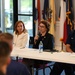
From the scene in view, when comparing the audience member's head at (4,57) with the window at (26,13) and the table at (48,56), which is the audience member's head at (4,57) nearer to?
the table at (48,56)

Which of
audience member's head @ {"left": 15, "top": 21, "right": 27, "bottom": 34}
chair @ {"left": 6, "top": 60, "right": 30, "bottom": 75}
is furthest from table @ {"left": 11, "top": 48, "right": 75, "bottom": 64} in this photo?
chair @ {"left": 6, "top": 60, "right": 30, "bottom": 75}

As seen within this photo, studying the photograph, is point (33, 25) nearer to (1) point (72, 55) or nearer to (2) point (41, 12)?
(2) point (41, 12)

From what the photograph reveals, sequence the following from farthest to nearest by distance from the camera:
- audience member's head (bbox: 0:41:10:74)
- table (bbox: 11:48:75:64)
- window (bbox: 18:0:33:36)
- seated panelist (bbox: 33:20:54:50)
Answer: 1. window (bbox: 18:0:33:36)
2. seated panelist (bbox: 33:20:54:50)
3. table (bbox: 11:48:75:64)
4. audience member's head (bbox: 0:41:10:74)

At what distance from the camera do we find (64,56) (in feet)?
11.2

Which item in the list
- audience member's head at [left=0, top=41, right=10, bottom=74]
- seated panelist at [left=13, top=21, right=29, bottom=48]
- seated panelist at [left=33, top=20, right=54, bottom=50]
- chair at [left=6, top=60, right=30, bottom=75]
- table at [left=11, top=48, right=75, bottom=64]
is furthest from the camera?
seated panelist at [left=13, top=21, right=29, bottom=48]

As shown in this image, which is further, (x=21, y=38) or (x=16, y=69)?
(x=21, y=38)

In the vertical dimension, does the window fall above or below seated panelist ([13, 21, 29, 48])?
above

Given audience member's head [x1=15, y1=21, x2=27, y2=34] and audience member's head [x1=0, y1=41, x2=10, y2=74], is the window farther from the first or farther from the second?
audience member's head [x1=0, y1=41, x2=10, y2=74]

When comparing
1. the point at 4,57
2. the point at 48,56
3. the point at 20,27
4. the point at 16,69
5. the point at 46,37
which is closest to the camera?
the point at 4,57

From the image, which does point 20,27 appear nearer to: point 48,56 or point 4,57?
point 48,56

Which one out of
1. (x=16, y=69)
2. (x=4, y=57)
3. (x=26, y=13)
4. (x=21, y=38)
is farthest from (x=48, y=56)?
(x=26, y=13)

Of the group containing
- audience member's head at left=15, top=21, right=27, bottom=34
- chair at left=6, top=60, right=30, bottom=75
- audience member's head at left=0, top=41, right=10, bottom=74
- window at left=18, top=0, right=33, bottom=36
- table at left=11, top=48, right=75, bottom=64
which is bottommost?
table at left=11, top=48, right=75, bottom=64

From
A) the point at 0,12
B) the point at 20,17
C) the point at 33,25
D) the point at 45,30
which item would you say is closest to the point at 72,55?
the point at 45,30

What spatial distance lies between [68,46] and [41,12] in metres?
2.33
